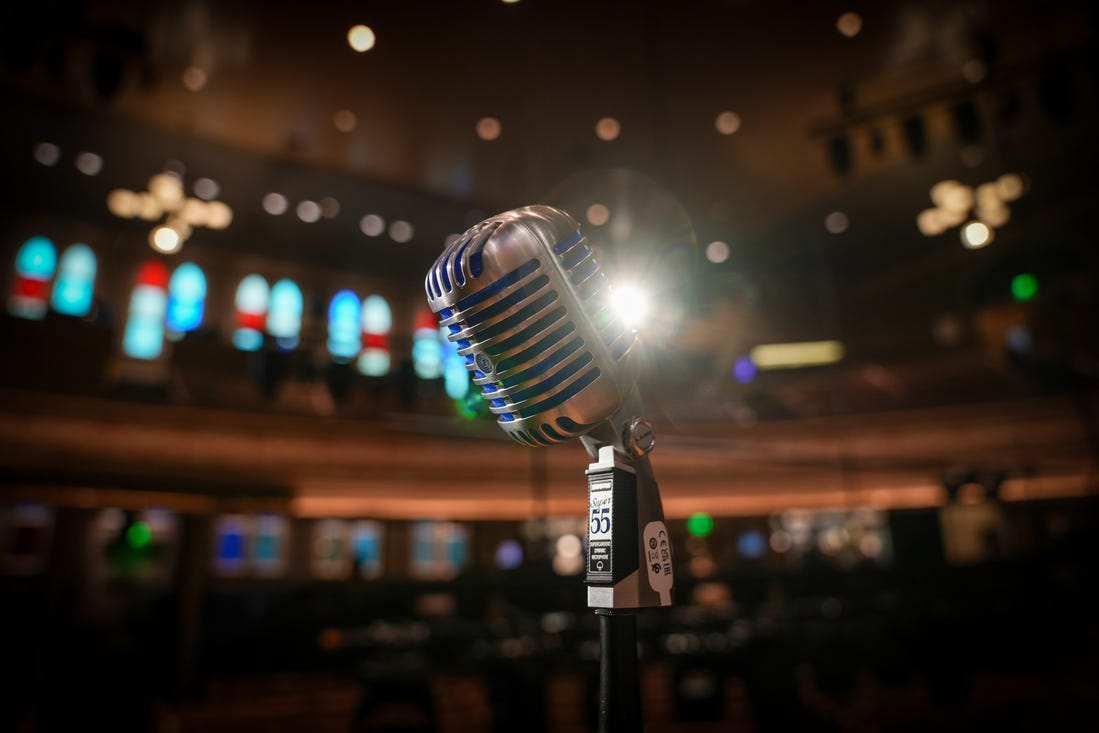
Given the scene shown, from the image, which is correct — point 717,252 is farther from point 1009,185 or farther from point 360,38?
point 360,38

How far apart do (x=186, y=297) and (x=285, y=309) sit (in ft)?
6.02

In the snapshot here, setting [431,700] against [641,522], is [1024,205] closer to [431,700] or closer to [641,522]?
[431,700]

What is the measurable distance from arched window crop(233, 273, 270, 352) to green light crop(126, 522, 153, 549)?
3893mm

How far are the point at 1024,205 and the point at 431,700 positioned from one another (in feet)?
40.6

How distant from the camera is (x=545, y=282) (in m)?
0.94

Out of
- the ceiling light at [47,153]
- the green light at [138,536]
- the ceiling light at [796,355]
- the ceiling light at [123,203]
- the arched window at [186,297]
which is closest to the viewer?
the ceiling light at [47,153]

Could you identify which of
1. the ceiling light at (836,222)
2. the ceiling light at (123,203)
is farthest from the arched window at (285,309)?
the ceiling light at (836,222)

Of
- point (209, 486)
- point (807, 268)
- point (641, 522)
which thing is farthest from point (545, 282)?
point (807, 268)

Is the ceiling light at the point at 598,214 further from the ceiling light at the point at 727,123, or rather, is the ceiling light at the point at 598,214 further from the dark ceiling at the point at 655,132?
the ceiling light at the point at 727,123

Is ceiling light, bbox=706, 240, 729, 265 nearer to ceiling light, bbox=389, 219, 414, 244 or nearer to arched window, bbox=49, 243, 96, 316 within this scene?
ceiling light, bbox=389, 219, 414, 244

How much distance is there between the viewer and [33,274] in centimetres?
1185

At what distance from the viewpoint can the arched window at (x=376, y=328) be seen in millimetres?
14383

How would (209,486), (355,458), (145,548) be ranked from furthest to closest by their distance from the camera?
(145,548) < (355,458) < (209,486)

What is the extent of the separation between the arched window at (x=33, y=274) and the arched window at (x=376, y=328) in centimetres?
560
